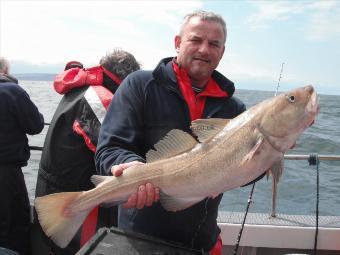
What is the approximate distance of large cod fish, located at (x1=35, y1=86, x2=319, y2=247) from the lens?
9.20 ft

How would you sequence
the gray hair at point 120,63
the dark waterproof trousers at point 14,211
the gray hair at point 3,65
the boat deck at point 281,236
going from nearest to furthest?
the gray hair at point 120,63 → the dark waterproof trousers at point 14,211 → the boat deck at point 281,236 → the gray hair at point 3,65

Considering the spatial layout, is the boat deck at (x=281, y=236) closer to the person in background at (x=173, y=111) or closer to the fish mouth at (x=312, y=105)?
the person in background at (x=173, y=111)

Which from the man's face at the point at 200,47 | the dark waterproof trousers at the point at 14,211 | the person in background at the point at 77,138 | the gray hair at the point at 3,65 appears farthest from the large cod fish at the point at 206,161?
the gray hair at the point at 3,65

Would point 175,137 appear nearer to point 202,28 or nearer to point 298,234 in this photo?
point 202,28

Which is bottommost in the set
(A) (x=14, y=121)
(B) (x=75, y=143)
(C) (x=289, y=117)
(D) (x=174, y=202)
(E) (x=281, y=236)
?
(E) (x=281, y=236)

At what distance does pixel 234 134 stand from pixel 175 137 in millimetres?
448

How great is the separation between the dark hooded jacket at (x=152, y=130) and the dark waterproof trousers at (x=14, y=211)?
2.40 meters

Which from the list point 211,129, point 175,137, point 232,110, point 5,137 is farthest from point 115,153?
point 5,137

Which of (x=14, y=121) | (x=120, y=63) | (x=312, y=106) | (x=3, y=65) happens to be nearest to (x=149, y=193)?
(x=312, y=106)

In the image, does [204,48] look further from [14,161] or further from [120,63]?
[14,161]

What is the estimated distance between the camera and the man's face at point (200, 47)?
137 inches

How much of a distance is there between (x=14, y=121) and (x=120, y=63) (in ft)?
5.73

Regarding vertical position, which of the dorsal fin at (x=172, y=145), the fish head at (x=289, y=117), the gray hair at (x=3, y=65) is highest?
the fish head at (x=289, y=117)

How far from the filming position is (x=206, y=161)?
294 cm
